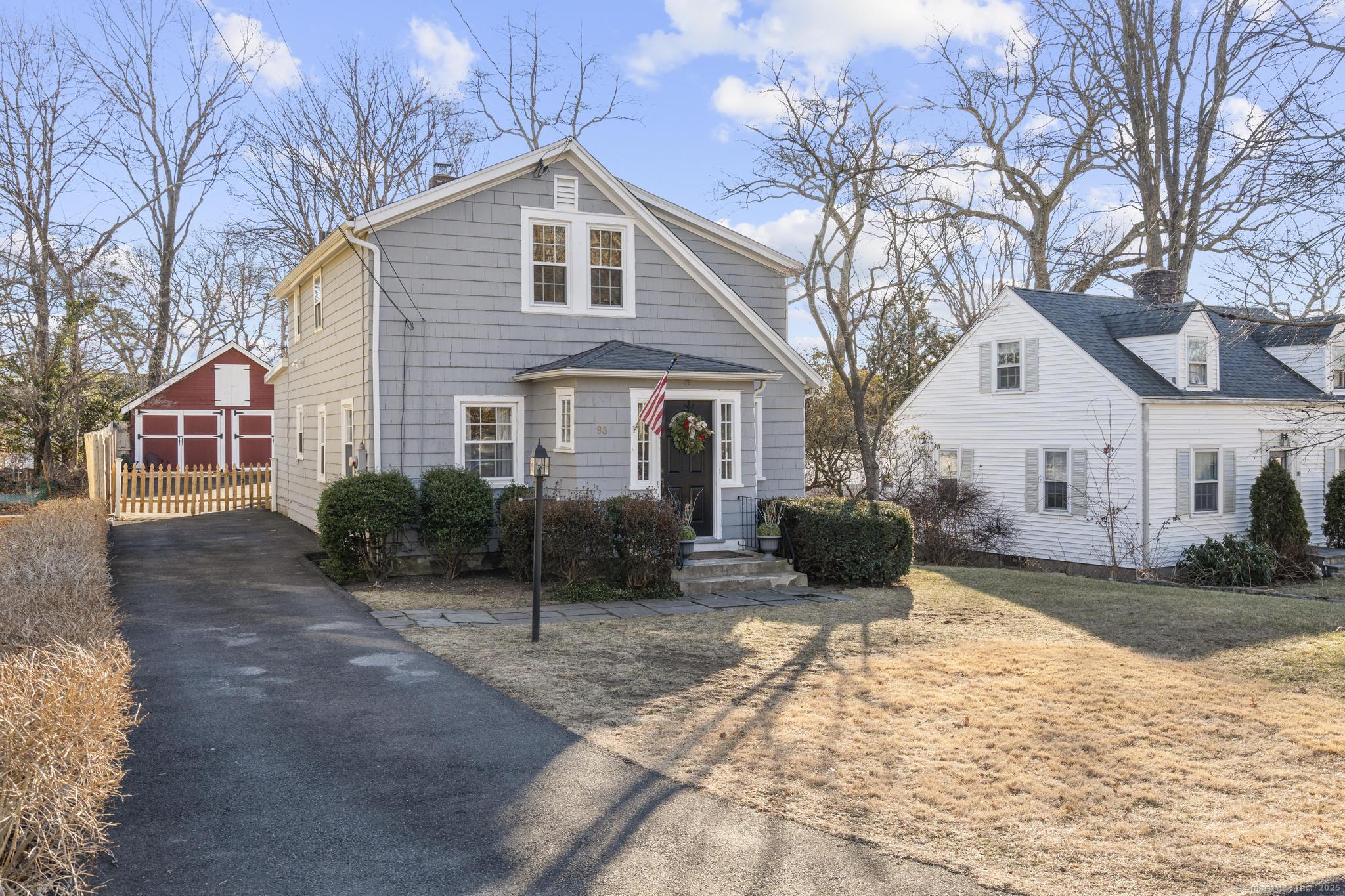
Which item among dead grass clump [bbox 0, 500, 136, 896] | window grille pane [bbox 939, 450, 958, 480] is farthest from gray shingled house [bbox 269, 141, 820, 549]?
window grille pane [bbox 939, 450, 958, 480]

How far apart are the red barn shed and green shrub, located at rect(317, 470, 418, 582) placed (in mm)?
18883

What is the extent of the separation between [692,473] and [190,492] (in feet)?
45.5

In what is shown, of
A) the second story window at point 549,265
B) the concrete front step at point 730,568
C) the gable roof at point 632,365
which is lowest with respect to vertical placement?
the concrete front step at point 730,568

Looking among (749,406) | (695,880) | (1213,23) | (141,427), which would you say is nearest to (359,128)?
(141,427)

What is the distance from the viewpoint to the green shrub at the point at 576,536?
12250mm

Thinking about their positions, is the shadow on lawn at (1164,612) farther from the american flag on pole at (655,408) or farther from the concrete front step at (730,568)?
the american flag on pole at (655,408)

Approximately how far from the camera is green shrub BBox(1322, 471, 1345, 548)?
2189cm

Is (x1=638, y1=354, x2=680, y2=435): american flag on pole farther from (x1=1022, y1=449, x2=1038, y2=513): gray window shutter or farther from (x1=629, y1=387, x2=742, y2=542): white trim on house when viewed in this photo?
(x1=1022, y1=449, x2=1038, y2=513): gray window shutter

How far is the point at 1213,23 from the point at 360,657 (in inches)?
780

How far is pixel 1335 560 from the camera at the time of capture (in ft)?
69.1

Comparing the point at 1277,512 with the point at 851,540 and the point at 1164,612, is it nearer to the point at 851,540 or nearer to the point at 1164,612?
the point at 1164,612

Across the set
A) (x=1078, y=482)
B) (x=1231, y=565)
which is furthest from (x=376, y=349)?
(x=1231, y=565)

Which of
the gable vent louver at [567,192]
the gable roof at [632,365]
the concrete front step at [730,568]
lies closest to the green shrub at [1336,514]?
the gable roof at [632,365]

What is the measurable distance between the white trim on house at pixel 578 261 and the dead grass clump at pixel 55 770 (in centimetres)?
1005
